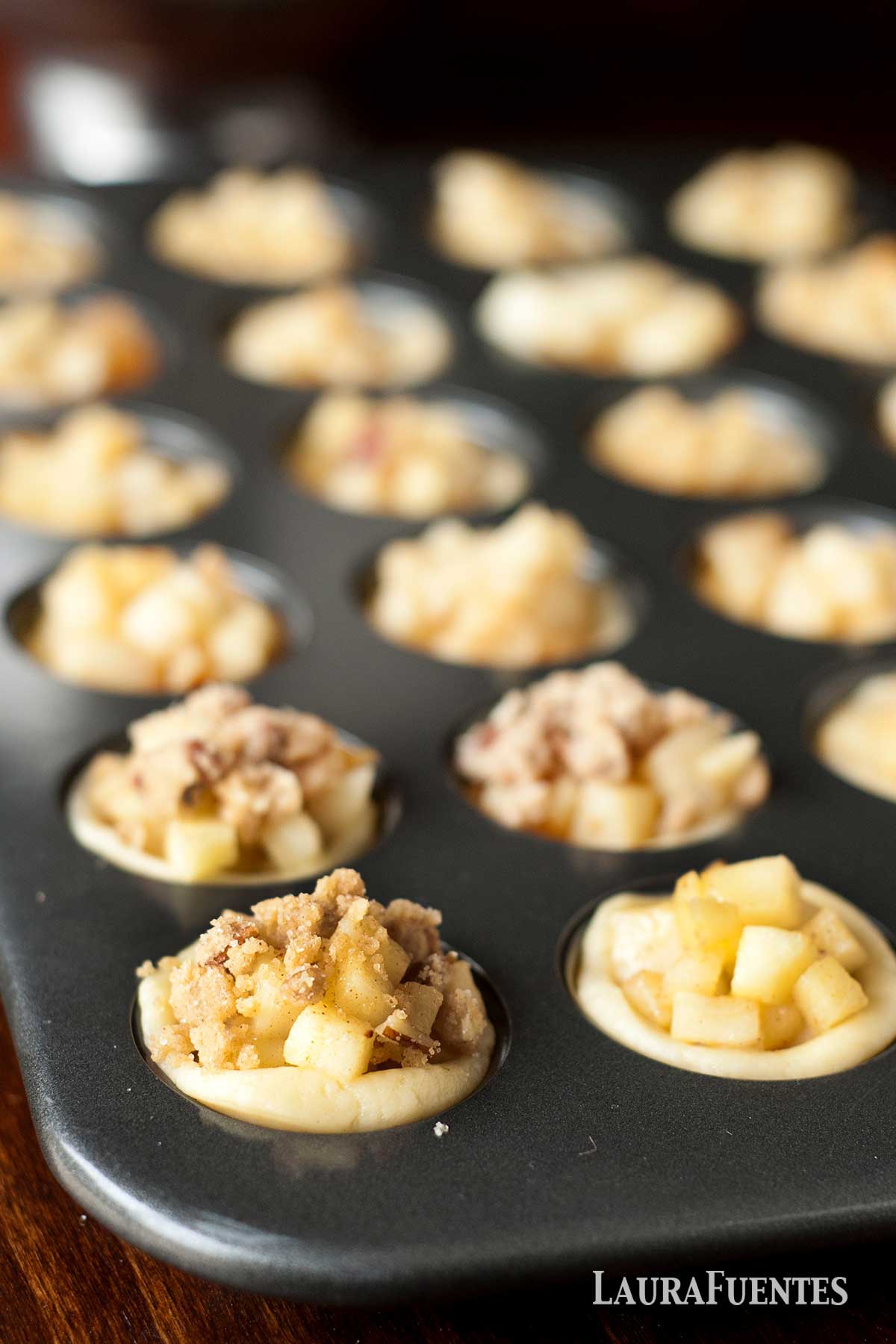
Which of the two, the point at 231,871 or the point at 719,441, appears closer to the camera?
the point at 231,871

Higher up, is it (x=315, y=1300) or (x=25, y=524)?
(x=315, y=1300)

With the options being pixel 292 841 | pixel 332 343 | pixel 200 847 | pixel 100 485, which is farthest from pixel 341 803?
pixel 332 343

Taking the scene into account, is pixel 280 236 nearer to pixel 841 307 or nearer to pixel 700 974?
pixel 841 307

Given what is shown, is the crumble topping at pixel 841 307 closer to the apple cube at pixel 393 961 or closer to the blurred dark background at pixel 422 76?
the blurred dark background at pixel 422 76

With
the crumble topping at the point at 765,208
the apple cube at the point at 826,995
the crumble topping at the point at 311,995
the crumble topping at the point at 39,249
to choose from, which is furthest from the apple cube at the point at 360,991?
the crumble topping at the point at 765,208

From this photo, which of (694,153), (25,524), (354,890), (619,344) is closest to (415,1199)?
(354,890)

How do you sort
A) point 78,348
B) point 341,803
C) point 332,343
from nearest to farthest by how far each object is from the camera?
point 341,803, point 78,348, point 332,343

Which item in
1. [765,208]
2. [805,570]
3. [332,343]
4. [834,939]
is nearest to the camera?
[834,939]

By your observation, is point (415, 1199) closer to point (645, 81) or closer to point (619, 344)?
point (619, 344)
